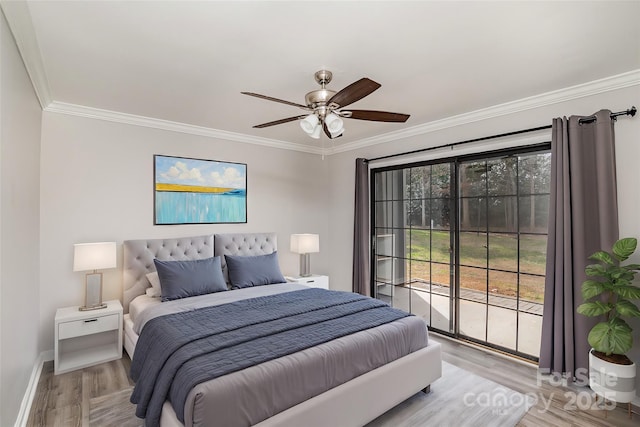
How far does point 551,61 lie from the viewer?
2447mm

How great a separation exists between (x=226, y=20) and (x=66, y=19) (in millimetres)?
947

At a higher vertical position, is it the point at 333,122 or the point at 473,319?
the point at 333,122

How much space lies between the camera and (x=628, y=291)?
7.66 feet

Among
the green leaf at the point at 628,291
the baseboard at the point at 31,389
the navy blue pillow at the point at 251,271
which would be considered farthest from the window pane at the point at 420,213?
the baseboard at the point at 31,389

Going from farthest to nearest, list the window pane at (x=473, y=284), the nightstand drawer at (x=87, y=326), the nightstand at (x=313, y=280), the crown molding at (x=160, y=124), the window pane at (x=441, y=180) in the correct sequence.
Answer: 1. the nightstand at (x=313, y=280)
2. the window pane at (x=441, y=180)
3. the window pane at (x=473, y=284)
4. the crown molding at (x=160, y=124)
5. the nightstand drawer at (x=87, y=326)

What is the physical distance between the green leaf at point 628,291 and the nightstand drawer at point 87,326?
4.24m

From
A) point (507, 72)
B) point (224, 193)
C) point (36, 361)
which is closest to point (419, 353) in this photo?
point (507, 72)

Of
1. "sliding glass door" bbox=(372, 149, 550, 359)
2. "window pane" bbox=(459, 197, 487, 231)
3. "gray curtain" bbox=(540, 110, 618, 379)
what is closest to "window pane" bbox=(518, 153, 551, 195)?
"sliding glass door" bbox=(372, 149, 550, 359)

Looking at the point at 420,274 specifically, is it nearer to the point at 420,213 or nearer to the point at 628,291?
the point at 420,213

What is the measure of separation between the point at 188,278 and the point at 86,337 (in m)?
1.25

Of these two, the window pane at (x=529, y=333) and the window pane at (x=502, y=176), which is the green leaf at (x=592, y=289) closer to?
the window pane at (x=529, y=333)

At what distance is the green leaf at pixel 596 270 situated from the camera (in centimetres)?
248

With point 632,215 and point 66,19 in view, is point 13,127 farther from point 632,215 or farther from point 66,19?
point 632,215

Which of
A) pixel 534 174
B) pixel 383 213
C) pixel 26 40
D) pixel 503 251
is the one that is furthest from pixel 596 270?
pixel 26 40
